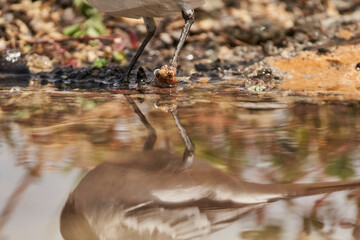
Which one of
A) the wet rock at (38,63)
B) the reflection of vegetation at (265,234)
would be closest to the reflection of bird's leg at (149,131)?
the reflection of vegetation at (265,234)

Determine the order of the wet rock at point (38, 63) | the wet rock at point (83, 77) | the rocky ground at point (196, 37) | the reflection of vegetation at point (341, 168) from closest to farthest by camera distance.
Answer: the reflection of vegetation at point (341, 168) → the wet rock at point (83, 77) → the rocky ground at point (196, 37) → the wet rock at point (38, 63)

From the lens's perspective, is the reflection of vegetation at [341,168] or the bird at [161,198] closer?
the bird at [161,198]

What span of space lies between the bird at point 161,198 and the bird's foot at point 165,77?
1.52 metres

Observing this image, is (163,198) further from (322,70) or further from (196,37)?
(196,37)

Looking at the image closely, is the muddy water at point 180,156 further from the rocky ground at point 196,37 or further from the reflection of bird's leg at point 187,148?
the rocky ground at point 196,37

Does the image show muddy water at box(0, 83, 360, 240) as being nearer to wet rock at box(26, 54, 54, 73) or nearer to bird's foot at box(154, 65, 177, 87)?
bird's foot at box(154, 65, 177, 87)

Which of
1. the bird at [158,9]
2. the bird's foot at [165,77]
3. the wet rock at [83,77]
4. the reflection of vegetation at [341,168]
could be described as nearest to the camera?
the reflection of vegetation at [341,168]

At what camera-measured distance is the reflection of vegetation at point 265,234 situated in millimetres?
1007

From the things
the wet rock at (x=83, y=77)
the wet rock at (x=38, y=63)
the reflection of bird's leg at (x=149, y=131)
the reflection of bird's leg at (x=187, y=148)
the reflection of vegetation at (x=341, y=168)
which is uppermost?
the reflection of vegetation at (x=341, y=168)

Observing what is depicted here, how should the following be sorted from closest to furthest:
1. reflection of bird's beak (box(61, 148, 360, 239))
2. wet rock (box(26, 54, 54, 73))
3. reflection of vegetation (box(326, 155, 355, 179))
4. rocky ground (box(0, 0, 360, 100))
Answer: reflection of bird's beak (box(61, 148, 360, 239))
reflection of vegetation (box(326, 155, 355, 179))
rocky ground (box(0, 0, 360, 100))
wet rock (box(26, 54, 54, 73))

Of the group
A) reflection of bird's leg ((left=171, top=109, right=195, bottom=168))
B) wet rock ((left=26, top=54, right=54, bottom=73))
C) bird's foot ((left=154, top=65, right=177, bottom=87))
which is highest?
reflection of bird's leg ((left=171, top=109, right=195, bottom=168))

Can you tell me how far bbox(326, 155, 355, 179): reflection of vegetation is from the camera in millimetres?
1339

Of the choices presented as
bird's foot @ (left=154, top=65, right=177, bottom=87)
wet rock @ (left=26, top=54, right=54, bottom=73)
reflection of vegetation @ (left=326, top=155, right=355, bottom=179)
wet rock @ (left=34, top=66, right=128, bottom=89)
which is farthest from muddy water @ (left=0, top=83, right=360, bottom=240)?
wet rock @ (left=26, top=54, right=54, bottom=73)

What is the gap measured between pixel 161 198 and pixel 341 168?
470 mm
